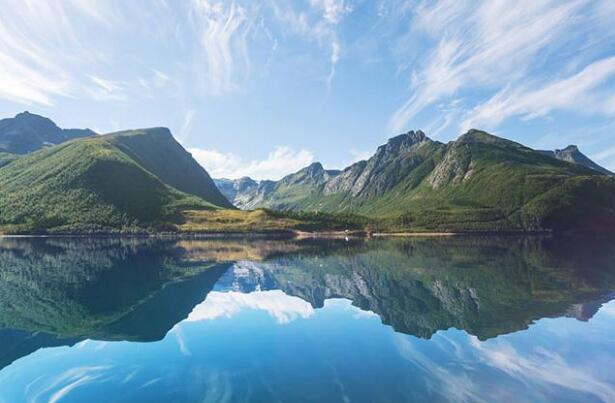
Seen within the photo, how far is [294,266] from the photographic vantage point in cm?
10825

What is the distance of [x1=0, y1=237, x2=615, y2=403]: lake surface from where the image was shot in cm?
→ 2808

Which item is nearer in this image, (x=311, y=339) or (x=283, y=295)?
(x=311, y=339)

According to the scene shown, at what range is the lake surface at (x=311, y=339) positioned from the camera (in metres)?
28.1

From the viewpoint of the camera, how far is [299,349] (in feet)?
124

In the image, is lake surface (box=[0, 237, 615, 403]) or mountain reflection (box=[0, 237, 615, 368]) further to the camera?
mountain reflection (box=[0, 237, 615, 368])

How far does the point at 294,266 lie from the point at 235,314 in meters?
55.1

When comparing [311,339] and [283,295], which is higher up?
[283,295]

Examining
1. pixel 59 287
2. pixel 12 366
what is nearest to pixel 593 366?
pixel 12 366

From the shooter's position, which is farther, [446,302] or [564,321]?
[446,302]

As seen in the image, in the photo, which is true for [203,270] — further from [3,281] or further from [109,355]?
[109,355]

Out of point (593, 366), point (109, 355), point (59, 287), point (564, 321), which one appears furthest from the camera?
point (59, 287)

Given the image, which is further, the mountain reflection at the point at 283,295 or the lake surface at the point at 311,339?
the mountain reflection at the point at 283,295

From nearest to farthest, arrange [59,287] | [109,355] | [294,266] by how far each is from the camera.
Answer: [109,355], [59,287], [294,266]

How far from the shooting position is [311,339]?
1629 inches
